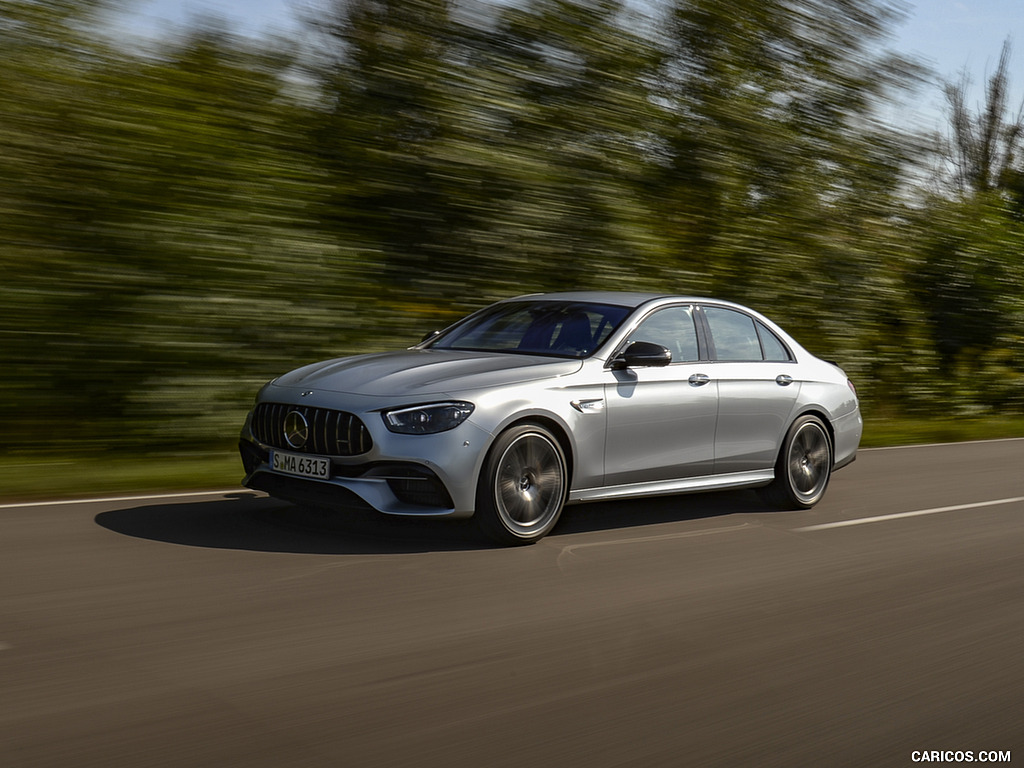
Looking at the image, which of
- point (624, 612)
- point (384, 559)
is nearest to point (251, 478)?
point (384, 559)

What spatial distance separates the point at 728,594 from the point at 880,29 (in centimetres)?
1425

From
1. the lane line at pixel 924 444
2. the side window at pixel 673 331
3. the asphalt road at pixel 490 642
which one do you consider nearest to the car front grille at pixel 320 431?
the asphalt road at pixel 490 642

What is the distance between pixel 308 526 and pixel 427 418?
113cm

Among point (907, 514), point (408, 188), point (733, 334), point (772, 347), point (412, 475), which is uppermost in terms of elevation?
point (408, 188)

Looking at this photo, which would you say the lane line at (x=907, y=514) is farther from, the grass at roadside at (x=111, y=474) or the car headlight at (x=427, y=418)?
the grass at roadside at (x=111, y=474)

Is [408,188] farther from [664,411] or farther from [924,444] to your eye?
[924,444]

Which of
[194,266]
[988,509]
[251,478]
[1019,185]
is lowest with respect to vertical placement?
[988,509]

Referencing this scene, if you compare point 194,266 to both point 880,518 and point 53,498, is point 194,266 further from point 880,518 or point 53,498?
point 880,518

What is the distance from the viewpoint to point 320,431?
21.4ft

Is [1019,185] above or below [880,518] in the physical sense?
above

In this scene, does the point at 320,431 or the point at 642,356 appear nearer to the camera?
the point at 320,431

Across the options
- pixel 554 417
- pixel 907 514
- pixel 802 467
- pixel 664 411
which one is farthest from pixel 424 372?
pixel 907 514

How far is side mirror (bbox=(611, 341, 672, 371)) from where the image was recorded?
23.8ft

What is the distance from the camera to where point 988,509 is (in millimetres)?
8883
